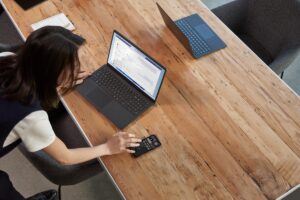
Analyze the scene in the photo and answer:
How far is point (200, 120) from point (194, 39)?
51cm

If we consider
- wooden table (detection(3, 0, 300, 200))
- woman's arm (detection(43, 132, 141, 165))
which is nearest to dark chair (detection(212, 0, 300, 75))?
wooden table (detection(3, 0, 300, 200))

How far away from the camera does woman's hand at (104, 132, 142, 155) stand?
1.66 meters

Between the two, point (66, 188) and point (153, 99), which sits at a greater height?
point (153, 99)

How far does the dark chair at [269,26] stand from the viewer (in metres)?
2.11

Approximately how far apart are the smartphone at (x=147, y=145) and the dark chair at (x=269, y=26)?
0.87 metres

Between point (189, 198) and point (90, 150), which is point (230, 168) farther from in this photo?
point (90, 150)

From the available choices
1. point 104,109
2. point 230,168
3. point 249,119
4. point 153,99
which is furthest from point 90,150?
point 249,119

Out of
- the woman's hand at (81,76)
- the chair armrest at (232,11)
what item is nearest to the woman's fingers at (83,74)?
the woman's hand at (81,76)

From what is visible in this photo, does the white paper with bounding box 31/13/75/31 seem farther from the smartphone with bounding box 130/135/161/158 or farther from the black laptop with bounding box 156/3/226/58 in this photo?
the smartphone with bounding box 130/135/161/158

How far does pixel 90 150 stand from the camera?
1.67 meters

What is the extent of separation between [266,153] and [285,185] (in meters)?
0.16

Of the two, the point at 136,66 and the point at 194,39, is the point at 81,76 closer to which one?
the point at 136,66

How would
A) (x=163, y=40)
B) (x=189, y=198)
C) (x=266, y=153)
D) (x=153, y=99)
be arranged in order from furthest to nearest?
1. (x=163, y=40)
2. (x=153, y=99)
3. (x=266, y=153)
4. (x=189, y=198)

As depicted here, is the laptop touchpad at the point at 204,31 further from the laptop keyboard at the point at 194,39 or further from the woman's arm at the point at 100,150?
the woman's arm at the point at 100,150
